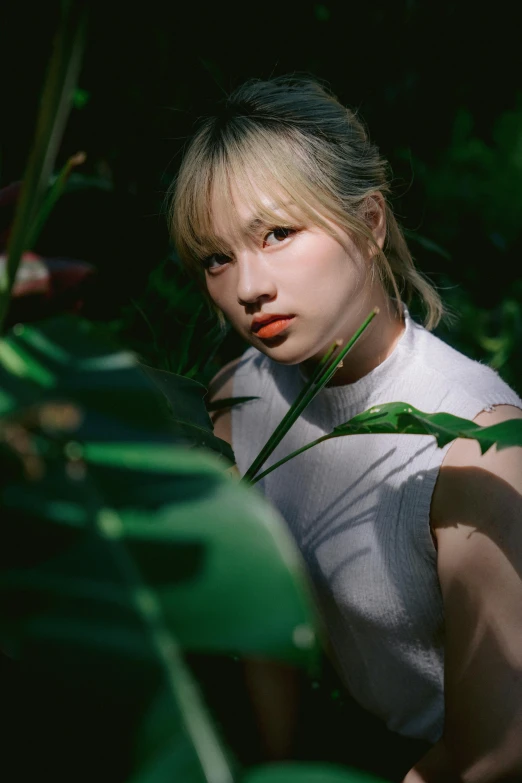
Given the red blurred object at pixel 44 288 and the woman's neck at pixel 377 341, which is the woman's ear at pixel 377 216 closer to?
the woman's neck at pixel 377 341

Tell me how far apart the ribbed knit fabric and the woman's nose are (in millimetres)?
247

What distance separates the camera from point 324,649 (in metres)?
1.18

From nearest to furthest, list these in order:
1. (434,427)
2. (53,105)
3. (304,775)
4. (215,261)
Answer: (304,775)
(53,105)
(434,427)
(215,261)

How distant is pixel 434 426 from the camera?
60 cm

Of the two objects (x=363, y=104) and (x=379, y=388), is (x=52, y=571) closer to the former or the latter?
(x=379, y=388)

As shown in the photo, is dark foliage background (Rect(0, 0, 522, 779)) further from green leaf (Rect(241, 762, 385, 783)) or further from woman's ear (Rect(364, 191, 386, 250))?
green leaf (Rect(241, 762, 385, 783))

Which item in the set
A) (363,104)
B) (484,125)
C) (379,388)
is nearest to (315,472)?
(379,388)

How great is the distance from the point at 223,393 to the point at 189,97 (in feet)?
1.72

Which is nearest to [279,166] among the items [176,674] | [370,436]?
[370,436]

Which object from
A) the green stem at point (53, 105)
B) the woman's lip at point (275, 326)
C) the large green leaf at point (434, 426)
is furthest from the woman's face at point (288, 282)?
the green stem at point (53, 105)

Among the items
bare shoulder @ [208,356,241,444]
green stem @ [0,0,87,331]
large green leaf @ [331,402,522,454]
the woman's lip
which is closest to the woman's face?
the woman's lip

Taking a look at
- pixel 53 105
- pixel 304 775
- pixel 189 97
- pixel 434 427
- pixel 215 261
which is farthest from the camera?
pixel 189 97

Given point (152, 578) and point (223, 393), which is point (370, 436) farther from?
point (152, 578)

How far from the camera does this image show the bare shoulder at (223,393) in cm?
125
